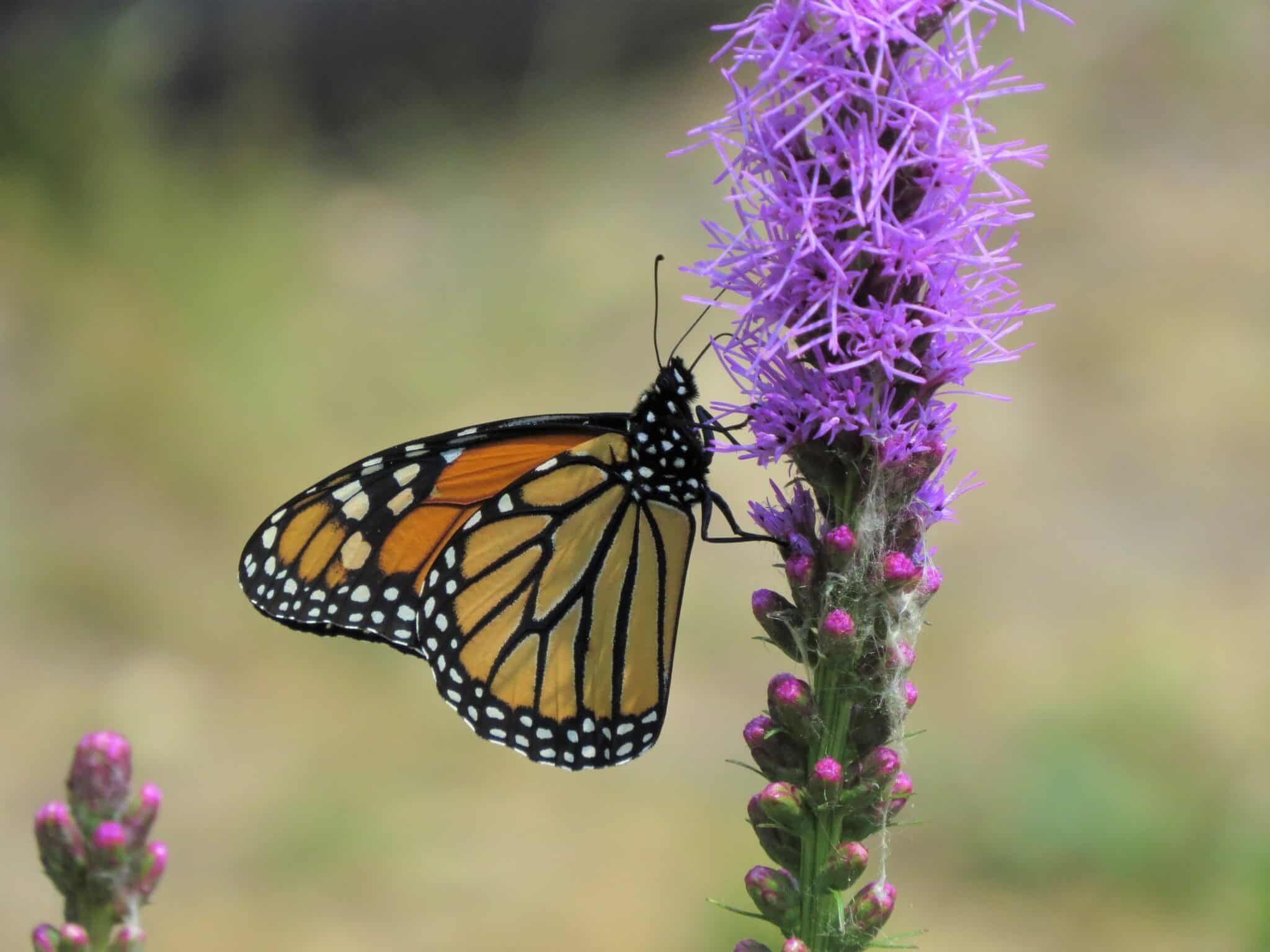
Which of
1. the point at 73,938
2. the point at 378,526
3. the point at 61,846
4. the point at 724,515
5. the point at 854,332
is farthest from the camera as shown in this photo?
the point at 378,526

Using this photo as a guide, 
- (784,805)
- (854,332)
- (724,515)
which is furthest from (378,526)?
(854,332)

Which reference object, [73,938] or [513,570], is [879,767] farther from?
[513,570]

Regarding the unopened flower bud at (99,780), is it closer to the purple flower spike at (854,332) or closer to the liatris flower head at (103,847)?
the liatris flower head at (103,847)

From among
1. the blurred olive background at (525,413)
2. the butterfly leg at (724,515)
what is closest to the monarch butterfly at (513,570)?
the butterfly leg at (724,515)

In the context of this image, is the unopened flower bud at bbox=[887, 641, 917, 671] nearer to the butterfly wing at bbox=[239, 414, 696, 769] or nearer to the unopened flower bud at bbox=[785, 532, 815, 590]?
the unopened flower bud at bbox=[785, 532, 815, 590]

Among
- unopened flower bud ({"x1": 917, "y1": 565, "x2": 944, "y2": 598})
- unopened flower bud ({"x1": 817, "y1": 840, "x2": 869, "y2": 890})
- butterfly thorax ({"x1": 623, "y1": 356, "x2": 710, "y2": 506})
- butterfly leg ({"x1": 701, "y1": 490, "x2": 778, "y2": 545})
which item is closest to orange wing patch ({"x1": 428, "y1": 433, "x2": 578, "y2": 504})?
butterfly thorax ({"x1": 623, "y1": 356, "x2": 710, "y2": 506})

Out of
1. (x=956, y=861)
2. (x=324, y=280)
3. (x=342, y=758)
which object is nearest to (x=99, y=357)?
(x=324, y=280)

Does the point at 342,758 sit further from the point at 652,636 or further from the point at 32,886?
the point at 652,636

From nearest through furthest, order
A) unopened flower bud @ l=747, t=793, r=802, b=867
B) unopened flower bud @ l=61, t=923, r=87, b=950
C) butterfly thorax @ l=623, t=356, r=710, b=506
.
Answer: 1. unopened flower bud @ l=61, t=923, r=87, b=950
2. unopened flower bud @ l=747, t=793, r=802, b=867
3. butterfly thorax @ l=623, t=356, r=710, b=506
